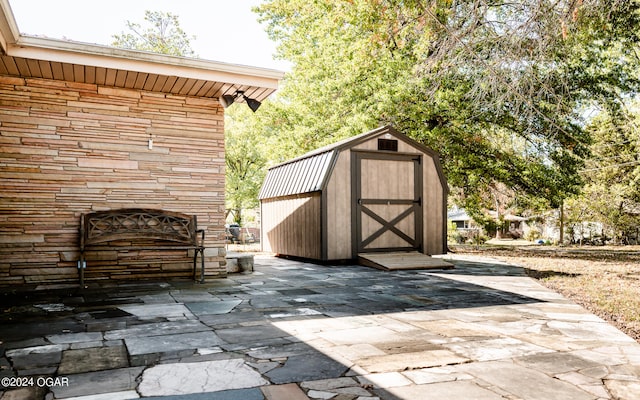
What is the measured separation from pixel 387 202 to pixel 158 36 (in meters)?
24.1

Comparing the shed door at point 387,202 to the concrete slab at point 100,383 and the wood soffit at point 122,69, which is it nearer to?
the wood soffit at point 122,69

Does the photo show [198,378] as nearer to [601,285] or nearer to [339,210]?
[601,285]

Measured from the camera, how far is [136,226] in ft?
22.3

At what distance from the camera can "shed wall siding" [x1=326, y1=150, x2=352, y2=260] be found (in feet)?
31.5

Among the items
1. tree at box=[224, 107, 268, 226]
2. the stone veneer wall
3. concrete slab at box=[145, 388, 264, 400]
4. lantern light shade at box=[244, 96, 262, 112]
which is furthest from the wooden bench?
tree at box=[224, 107, 268, 226]

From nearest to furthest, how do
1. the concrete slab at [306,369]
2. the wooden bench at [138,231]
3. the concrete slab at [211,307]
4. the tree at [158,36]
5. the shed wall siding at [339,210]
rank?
1. the concrete slab at [306,369]
2. the concrete slab at [211,307]
3. the wooden bench at [138,231]
4. the shed wall siding at [339,210]
5. the tree at [158,36]

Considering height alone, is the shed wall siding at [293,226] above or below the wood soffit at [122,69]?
below

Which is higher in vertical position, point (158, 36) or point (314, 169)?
point (158, 36)

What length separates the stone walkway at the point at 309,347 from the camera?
2.50 metres

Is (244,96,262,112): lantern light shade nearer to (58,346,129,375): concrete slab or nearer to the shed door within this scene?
the shed door

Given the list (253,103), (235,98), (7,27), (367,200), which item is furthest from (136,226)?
(367,200)

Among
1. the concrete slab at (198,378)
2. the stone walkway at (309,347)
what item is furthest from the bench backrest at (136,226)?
the concrete slab at (198,378)

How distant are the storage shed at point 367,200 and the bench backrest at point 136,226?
10.5 ft

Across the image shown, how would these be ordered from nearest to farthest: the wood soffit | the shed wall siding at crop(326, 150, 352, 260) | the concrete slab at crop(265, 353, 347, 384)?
the concrete slab at crop(265, 353, 347, 384), the wood soffit, the shed wall siding at crop(326, 150, 352, 260)
